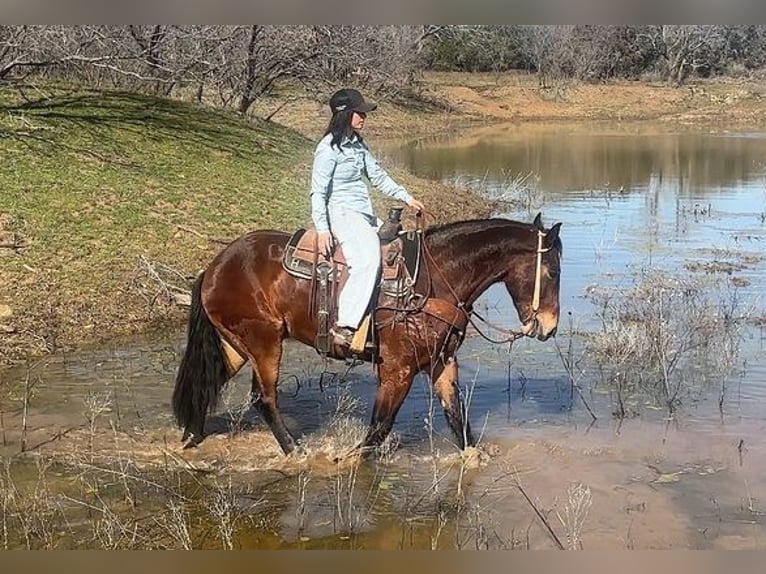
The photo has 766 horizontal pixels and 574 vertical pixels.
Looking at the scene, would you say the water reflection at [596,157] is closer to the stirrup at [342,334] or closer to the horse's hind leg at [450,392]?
the horse's hind leg at [450,392]

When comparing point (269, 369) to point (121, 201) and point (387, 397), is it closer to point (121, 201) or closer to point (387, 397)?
point (387, 397)

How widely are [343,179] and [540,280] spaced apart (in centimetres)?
145

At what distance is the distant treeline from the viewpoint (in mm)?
15914

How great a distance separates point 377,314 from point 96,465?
221 cm

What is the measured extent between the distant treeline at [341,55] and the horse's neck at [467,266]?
5.05ft

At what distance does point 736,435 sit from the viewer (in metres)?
6.81

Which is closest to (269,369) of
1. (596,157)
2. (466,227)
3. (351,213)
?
(351,213)

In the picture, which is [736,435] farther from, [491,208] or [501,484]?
[491,208]

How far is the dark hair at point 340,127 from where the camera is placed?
550 centimetres

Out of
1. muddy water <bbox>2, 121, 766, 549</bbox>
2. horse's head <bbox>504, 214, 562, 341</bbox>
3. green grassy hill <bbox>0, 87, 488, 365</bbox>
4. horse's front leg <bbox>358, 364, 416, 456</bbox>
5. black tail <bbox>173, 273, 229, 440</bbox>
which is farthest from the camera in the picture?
green grassy hill <bbox>0, 87, 488, 365</bbox>

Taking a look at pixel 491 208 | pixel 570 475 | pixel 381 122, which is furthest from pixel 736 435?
pixel 381 122

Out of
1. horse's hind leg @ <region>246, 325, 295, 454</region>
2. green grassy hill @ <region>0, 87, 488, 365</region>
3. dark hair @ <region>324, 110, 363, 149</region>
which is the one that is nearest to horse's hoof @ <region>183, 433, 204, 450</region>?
horse's hind leg @ <region>246, 325, 295, 454</region>

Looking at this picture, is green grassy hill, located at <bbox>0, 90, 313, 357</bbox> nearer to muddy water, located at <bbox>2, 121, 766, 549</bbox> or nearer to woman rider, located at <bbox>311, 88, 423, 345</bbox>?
muddy water, located at <bbox>2, 121, 766, 549</bbox>

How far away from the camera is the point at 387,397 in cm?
613
